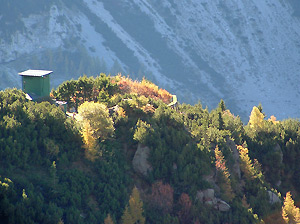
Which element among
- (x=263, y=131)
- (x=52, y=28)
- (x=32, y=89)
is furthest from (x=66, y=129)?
(x=52, y=28)

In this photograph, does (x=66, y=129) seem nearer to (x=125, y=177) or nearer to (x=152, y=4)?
A: (x=125, y=177)

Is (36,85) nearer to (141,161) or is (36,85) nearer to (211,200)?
(141,161)

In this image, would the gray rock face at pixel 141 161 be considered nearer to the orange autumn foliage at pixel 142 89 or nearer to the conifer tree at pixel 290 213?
the conifer tree at pixel 290 213

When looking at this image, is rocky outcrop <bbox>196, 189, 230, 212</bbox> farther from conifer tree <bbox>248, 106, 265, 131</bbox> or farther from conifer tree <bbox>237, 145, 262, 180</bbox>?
conifer tree <bbox>248, 106, 265, 131</bbox>

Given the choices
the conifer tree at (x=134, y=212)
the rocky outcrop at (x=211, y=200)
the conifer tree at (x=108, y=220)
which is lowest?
the conifer tree at (x=108, y=220)

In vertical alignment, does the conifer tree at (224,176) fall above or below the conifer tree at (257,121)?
below

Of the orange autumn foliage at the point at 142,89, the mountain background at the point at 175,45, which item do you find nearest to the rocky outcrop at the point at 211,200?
the orange autumn foliage at the point at 142,89
